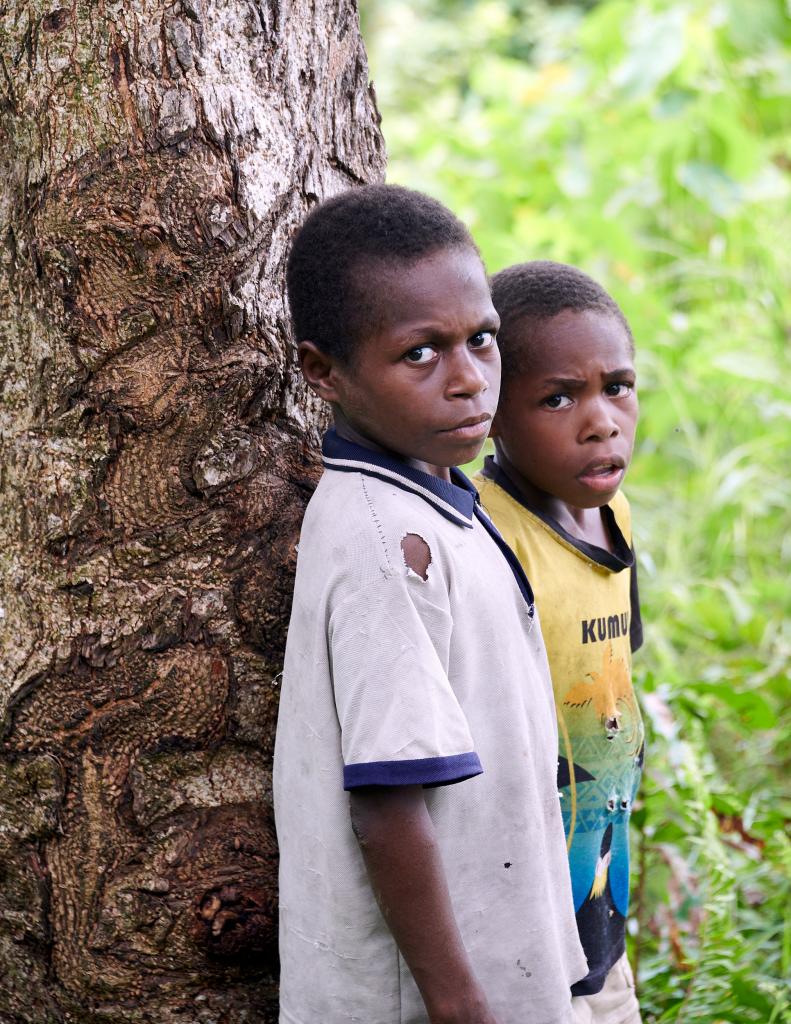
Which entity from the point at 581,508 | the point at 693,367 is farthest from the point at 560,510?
the point at 693,367

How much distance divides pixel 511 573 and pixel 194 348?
0.54 meters

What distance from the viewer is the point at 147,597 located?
1.56 metres

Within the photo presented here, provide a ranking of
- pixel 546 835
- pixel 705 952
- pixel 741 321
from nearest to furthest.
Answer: pixel 546 835 → pixel 705 952 → pixel 741 321

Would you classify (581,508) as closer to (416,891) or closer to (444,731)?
(444,731)

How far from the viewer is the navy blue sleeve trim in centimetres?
122

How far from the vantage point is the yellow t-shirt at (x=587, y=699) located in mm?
1648

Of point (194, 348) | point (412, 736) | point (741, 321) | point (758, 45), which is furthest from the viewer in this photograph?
point (741, 321)

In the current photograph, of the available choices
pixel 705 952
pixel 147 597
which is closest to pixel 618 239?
pixel 705 952

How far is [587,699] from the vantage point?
5.47 feet

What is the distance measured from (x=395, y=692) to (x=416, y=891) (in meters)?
0.23

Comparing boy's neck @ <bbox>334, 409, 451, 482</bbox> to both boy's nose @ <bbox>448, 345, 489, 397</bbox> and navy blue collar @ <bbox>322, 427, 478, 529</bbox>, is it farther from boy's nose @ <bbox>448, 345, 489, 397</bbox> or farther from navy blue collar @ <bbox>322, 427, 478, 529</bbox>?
boy's nose @ <bbox>448, 345, 489, 397</bbox>

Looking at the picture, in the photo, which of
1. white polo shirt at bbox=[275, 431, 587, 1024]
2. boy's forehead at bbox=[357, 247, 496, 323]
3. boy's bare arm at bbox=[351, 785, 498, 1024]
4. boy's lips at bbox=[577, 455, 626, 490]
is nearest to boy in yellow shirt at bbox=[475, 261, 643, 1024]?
boy's lips at bbox=[577, 455, 626, 490]

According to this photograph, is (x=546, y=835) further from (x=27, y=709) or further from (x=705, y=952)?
(x=705, y=952)

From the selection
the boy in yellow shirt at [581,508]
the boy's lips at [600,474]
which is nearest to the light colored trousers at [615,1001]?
the boy in yellow shirt at [581,508]
